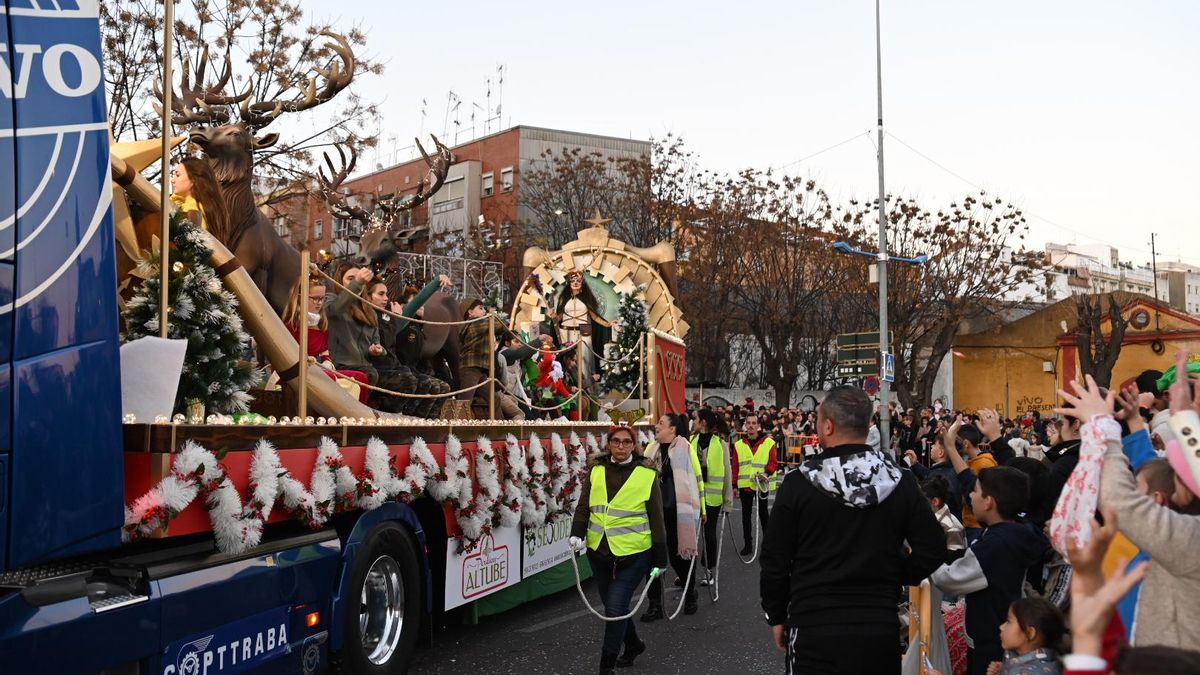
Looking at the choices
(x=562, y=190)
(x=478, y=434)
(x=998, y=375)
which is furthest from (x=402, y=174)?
(x=478, y=434)

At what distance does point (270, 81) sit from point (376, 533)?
50.2ft

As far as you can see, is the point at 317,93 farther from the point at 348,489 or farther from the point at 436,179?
the point at 348,489

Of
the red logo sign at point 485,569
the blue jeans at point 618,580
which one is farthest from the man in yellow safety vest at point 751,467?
the blue jeans at point 618,580

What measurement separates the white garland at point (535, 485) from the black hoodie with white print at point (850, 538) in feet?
16.3

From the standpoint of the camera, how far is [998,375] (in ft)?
171

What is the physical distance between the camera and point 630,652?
26.3ft

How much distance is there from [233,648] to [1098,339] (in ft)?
151

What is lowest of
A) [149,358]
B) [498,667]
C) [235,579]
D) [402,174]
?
[498,667]

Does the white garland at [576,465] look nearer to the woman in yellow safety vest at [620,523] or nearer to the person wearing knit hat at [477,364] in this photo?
the person wearing knit hat at [477,364]

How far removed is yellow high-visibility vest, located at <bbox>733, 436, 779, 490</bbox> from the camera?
46.9ft

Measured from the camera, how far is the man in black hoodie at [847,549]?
435 centimetres

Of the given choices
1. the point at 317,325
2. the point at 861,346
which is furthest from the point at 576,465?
the point at 861,346

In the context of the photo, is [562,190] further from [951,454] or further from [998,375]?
[951,454]

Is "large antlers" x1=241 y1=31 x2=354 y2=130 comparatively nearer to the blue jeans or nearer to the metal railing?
the blue jeans
